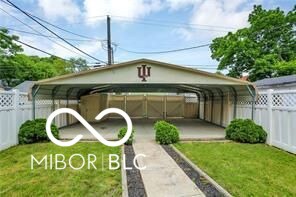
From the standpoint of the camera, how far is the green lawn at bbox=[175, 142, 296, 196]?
522cm

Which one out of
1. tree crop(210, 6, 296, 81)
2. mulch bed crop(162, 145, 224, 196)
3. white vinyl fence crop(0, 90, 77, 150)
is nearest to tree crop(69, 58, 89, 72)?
tree crop(210, 6, 296, 81)

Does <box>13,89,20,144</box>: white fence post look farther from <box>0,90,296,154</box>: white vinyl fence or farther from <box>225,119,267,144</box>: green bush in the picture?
<box>225,119,267,144</box>: green bush

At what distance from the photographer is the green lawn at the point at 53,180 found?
4.98 metres

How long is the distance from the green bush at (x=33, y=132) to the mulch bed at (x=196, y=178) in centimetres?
464

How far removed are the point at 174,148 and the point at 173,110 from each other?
1562 centimetres

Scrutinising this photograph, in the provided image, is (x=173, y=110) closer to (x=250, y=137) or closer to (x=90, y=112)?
(x=90, y=112)

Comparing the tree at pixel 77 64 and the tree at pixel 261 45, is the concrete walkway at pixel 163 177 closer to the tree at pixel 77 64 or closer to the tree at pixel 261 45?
the tree at pixel 261 45

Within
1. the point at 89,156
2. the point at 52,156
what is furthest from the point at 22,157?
the point at 89,156

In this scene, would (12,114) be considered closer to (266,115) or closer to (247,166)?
(247,166)

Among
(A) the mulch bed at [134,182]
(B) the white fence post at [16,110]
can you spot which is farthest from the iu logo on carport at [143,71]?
(A) the mulch bed at [134,182]

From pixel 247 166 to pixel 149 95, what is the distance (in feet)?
60.0

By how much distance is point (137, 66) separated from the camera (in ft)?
38.1

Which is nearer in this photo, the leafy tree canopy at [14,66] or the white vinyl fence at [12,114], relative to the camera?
the white vinyl fence at [12,114]

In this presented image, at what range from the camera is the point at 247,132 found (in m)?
10.2
